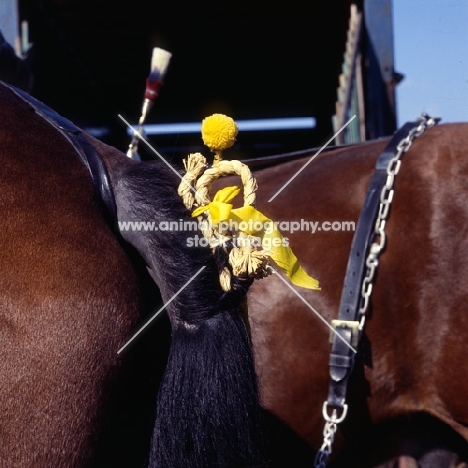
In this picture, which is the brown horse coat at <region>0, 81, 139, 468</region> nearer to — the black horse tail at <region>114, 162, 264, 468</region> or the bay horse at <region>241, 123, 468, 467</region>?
the black horse tail at <region>114, 162, 264, 468</region>

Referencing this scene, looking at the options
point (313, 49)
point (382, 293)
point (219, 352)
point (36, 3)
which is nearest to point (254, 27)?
point (313, 49)

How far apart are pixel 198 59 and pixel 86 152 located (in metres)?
3.49

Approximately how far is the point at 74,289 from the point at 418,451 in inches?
40.9

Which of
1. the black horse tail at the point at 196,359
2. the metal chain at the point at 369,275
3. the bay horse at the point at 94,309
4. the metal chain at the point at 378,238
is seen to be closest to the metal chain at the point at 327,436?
the metal chain at the point at 369,275

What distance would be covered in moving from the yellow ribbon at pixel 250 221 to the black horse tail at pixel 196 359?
4 centimetres

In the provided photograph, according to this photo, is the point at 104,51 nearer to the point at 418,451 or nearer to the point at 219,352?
the point at 418,451

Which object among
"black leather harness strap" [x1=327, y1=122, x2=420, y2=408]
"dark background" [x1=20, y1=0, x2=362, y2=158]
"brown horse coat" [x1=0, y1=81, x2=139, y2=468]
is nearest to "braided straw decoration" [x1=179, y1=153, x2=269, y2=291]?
"brown horse coat" [x1=0, y1=81, x2=139, y2=468]

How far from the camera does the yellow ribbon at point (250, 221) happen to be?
1.01 m

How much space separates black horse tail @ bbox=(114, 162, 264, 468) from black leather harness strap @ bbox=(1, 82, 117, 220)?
22 mm

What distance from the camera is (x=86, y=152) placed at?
1.08 meters

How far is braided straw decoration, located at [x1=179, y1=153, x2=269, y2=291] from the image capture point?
3.27ft

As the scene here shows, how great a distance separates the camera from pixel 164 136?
4766mm

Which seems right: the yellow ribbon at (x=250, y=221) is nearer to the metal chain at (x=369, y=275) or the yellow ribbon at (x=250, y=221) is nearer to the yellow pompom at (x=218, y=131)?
the yellow pompom at (x=218, y=131)

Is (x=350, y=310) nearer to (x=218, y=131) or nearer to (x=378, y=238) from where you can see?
(x=378, y=238)
